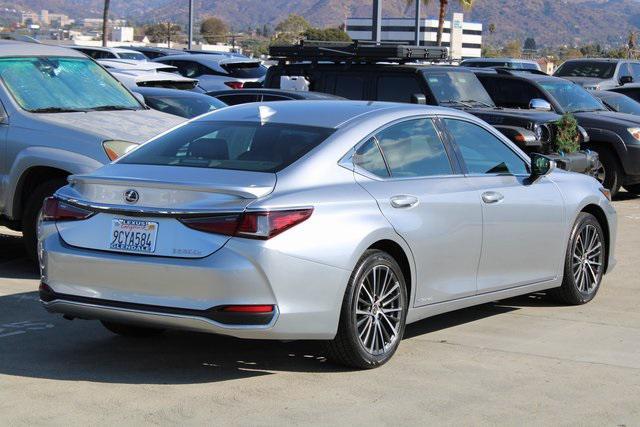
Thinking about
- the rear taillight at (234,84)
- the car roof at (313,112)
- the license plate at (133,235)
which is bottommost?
the rear taillight at (234,84)

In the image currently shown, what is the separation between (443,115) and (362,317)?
1.82 meters

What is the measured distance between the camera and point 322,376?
21.5 feet

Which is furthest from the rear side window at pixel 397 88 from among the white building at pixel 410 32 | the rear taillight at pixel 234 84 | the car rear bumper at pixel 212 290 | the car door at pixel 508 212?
the white building at pixel 410 32

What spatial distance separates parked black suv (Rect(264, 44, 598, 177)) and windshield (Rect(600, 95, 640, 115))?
16.0 feet

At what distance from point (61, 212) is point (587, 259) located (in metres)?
4.27

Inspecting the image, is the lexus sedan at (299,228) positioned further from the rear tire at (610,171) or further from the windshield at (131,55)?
the windshield at (131,55)

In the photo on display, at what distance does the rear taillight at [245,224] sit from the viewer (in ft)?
19.8

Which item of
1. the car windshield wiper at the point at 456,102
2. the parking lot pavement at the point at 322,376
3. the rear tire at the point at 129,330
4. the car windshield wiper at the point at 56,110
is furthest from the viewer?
the car windshield wiper at the point at 456,102

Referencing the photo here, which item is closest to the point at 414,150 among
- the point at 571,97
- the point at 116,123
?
the point at 116,123

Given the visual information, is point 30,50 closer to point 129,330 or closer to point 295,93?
point 295,93

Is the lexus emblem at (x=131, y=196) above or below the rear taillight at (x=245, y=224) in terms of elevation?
above

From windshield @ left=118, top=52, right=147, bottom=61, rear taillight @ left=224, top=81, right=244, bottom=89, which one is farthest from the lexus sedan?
windshield @ left=118, top=52, right=147, bottom=61

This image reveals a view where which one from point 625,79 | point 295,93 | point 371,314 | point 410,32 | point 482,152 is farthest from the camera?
point 410,32

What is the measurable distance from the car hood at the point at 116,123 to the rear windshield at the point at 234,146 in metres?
2.59
